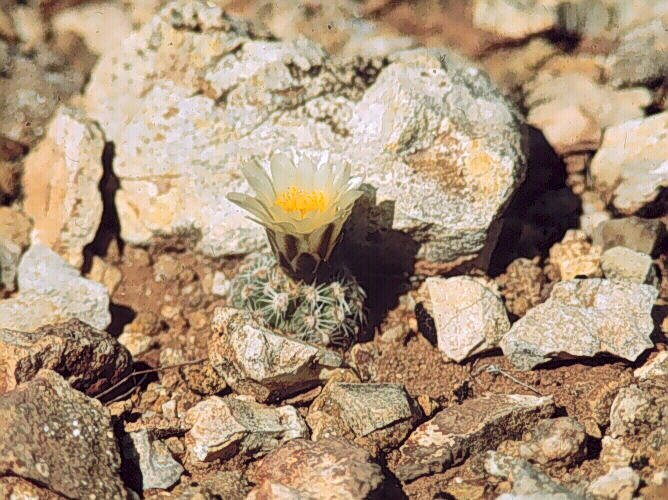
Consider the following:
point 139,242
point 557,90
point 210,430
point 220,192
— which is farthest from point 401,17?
point 210,430

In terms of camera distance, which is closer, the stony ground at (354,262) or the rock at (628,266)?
the stony ground at (354,262)

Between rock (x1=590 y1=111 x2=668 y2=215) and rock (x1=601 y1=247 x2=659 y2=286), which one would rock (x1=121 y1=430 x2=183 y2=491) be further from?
rock (x1=590 y1=111 x2=668 y2=215)

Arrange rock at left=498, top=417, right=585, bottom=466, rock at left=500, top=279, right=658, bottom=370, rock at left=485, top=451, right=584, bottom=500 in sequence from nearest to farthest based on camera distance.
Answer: rock at left=485, top=451, right=584, bottom=500 → rock at left=498, top=417, right=585, bottom=466 → rock at left=500, top=279, right=658, bottom=370

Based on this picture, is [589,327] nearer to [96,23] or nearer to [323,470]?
[323,470]

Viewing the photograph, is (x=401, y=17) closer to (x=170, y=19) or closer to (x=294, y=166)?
(x=170, y=19)

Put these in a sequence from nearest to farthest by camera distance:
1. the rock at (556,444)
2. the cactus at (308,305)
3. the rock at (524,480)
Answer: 1. the rock at (524,480)
2. the rock at (556,444)
3. the cactus at (308,305)

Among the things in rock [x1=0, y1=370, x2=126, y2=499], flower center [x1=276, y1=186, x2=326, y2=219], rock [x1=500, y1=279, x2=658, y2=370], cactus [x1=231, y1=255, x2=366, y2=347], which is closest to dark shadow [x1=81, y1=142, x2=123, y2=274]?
cactus [x1=231, y1=255, x2=366, y2=347]

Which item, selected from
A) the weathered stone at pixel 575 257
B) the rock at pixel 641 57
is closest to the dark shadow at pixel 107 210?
the weathered stone at pixel 575 257

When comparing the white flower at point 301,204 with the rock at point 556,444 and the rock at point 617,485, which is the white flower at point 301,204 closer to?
the rock at point 556,444
